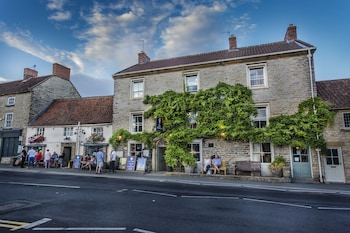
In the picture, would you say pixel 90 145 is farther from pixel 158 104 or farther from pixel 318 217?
pixel 318 217

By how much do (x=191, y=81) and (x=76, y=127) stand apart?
493 inches

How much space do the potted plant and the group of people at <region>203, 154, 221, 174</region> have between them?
3.48 meters

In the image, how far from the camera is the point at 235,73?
17.1 meters

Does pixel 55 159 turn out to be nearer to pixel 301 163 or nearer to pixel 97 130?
pixel 97 130

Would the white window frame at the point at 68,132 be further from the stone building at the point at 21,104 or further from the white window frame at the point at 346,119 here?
the white window frame at the point at 346,119

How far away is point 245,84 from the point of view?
1675 centimetres

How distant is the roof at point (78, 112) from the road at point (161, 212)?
1297 cm

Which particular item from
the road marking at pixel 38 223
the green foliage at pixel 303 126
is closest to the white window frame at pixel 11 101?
the road marking at pixel 38 223

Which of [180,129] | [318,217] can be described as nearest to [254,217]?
[318,217]

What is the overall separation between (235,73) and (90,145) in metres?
14.6

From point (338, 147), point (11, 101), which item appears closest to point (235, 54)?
point (338, 147)

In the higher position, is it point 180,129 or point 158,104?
point 158,104

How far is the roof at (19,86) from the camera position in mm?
25759

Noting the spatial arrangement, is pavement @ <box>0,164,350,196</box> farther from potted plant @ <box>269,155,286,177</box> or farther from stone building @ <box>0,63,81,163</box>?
stone building @ <box>0,63,81,163</box>
